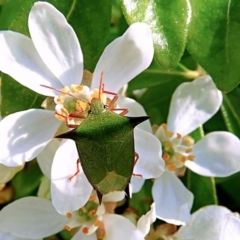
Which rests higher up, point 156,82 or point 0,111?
point 0,111

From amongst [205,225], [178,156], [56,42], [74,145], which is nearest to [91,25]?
[56,42]

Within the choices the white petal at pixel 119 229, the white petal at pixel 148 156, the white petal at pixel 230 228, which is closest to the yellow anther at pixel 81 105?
the white petal at pixel 148 156

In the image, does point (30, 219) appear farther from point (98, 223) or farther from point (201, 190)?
point (201, 190)

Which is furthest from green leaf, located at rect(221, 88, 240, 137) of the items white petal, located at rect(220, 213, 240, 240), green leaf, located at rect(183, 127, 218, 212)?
white petal, located at rect(220, 213, 240, 240)

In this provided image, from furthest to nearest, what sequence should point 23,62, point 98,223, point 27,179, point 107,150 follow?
point 27,179 → point 98,223 → point 23,62 → point 107,150

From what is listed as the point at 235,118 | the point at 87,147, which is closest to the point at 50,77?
the point at 87,147

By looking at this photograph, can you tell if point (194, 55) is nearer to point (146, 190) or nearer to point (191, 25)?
point (191, 25)
